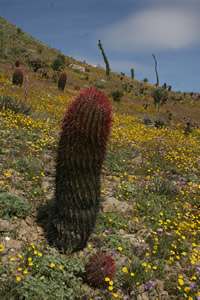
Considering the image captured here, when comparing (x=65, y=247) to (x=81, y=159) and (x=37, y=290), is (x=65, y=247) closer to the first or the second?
(x=37, y=290)

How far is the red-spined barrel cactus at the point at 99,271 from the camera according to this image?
10.8 ft

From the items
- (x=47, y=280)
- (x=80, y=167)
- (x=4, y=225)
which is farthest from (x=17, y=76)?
(x=47, y=280)

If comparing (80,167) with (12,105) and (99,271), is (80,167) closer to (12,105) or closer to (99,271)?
(99,271)

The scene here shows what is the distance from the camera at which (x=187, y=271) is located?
3838mm

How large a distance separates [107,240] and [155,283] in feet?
3.27

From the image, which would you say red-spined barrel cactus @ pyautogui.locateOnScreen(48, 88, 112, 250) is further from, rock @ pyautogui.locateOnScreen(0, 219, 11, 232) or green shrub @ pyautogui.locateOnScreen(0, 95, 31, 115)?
green shrub @ pyautogui.locateOnScreen(0, 95, 31, 115)

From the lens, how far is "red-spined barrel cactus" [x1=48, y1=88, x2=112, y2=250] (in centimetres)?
339

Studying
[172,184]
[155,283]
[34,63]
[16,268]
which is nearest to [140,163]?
[172,184]

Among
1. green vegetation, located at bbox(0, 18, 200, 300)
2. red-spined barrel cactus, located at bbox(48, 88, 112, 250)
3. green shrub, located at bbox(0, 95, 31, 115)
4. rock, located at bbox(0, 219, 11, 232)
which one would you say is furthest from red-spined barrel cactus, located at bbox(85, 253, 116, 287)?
green shrub, located at bbox(0, 95, 31, 115)

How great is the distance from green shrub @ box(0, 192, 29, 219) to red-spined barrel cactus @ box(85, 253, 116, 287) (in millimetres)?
1432

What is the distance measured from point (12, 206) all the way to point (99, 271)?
1.74m

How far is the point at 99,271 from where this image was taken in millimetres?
3285

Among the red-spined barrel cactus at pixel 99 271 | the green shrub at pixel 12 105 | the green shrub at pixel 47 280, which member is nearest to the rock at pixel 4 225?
the green shrub at pixel 47 280

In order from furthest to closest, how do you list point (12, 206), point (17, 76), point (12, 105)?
point (17, 76)
point (12, 105)
point (12, 206)
